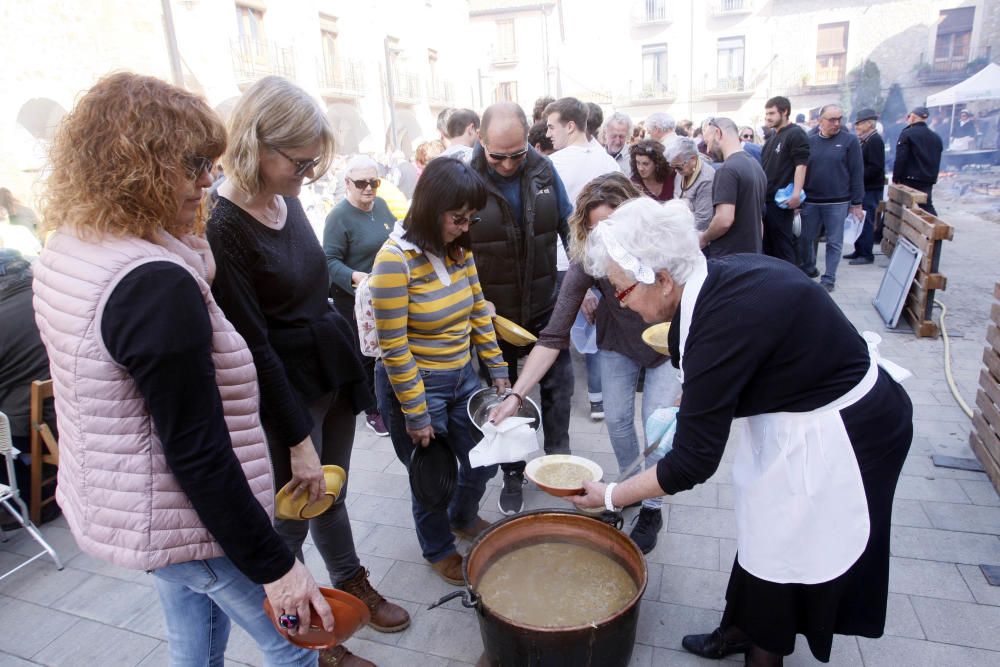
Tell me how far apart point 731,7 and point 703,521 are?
1259 inches

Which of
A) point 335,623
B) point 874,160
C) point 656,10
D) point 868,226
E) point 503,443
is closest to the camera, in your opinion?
point 335,623

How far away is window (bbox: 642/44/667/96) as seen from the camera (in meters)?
30.0

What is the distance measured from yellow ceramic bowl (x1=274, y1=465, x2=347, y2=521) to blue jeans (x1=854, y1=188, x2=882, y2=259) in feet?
26.2

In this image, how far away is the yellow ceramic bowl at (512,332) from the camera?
2879mm

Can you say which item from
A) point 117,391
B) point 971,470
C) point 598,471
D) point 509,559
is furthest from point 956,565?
point 117,391

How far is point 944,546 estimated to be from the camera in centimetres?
268

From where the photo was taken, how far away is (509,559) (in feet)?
6.98

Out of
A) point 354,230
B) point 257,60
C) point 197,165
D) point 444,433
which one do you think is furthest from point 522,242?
point 257,60

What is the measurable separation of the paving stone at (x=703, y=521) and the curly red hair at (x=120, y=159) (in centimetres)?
265

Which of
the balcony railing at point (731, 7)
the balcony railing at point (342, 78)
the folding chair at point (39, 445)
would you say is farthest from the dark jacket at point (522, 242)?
the balcony railing at point (731, 7)

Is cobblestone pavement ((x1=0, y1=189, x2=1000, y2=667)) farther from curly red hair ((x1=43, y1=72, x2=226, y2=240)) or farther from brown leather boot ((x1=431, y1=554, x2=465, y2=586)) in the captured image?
curly red hair ((x1=43, y1=72, x2=226, y2=240))

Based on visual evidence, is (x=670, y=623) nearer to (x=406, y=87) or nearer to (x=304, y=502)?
(x=304, y=502)

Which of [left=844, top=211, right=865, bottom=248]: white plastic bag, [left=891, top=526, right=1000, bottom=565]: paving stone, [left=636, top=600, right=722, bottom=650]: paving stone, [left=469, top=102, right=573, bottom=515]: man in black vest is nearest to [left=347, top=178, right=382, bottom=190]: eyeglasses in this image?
[left=469, top=102, right=573, bottom=515]: man in black vest

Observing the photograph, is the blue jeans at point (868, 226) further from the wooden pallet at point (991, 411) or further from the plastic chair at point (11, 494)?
the plastic chair at point (11, 494)
